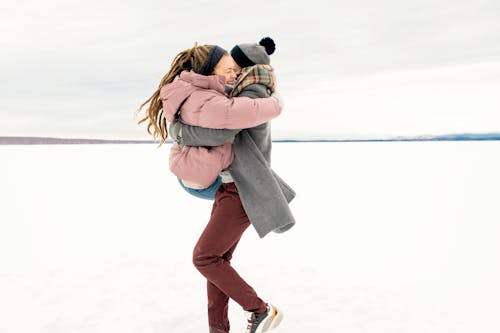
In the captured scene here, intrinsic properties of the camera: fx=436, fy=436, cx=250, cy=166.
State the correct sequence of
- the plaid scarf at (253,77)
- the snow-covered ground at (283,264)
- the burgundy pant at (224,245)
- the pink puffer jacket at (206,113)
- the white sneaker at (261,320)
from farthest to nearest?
the snow-covered ground at (283,264) < the white sneaker at (261,320) < the burgundy pant at (224,245) < the plaid scarf at (253,77) < the pink puffer jacket at (206,113)

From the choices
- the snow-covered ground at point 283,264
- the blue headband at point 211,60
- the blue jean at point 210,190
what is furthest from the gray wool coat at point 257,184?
the snow-covered ground at point 283,264

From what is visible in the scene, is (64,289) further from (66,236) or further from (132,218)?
(132,218)

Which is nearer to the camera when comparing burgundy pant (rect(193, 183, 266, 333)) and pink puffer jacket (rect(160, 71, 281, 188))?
pink puffer jacket (rect(160, 71, 281, 188))

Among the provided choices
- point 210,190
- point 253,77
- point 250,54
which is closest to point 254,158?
point 210,190

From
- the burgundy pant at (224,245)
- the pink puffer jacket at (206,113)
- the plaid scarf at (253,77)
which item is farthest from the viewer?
the burgundy pant at (224,245)

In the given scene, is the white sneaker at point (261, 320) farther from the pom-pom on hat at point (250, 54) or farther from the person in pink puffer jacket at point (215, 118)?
the pom-pom on hat at point (250, 54)

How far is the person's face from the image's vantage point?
234 centimetres

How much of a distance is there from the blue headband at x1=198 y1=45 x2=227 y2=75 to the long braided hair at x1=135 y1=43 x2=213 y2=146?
2 cm

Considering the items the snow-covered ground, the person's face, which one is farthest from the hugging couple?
the snow-covered ground

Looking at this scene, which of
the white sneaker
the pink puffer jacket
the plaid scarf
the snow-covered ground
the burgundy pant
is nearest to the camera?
the pink puffer jacket

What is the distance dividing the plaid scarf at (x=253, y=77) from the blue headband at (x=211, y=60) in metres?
0.15

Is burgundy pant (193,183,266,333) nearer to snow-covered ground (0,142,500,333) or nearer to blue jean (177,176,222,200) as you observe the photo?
blue jean (177,176,222,200)

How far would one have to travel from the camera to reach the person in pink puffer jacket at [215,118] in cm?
220

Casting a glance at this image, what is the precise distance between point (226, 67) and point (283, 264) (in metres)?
2.58
